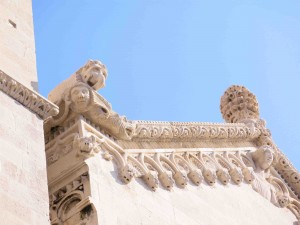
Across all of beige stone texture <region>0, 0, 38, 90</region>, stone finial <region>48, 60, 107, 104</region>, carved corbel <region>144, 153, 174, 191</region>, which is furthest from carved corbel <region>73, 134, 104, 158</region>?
carved corbel <region>144, 153, 174, 191</region>

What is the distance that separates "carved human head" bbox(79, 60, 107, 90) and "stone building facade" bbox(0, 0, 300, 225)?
Answer: 0.04 feet

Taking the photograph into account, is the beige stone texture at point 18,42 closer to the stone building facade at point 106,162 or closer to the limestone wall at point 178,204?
the stone building facade at point 106,162

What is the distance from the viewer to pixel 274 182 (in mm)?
13359

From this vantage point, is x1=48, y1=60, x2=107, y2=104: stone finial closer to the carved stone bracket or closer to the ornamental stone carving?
the ornamental stone carving

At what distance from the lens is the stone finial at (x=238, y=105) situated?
46.6 feet

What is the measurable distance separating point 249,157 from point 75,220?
15.3 ft

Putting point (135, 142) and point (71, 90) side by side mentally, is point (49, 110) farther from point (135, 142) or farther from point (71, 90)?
point (135, 142)

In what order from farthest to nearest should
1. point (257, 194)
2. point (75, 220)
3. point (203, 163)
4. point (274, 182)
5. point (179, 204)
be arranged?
point (274, 182) < point (257, 194) < point (203, 163) < point (179, 204) < point (75, 220)

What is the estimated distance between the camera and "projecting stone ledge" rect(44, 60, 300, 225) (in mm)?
9585

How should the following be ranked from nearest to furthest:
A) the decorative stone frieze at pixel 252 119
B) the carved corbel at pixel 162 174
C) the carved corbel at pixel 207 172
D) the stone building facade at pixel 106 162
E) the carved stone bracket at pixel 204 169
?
the stone building facade at pixel 106 162, the carved stone bracket at pixel 204 169, the carved corbel at pixel 162 174, the carved corbel at pixel 207 172, the decorative stone frieze at pixel 252 119

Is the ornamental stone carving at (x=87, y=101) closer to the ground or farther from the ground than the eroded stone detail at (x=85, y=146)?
farther from the ground

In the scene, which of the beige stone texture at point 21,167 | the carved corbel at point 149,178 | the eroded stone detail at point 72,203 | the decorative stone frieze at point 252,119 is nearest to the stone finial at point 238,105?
the decorative stone frieze at point 252,119

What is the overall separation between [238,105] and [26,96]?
21.1ft

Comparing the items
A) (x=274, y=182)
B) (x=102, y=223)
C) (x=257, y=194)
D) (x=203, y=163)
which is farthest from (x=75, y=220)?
(x=274, y=182)
